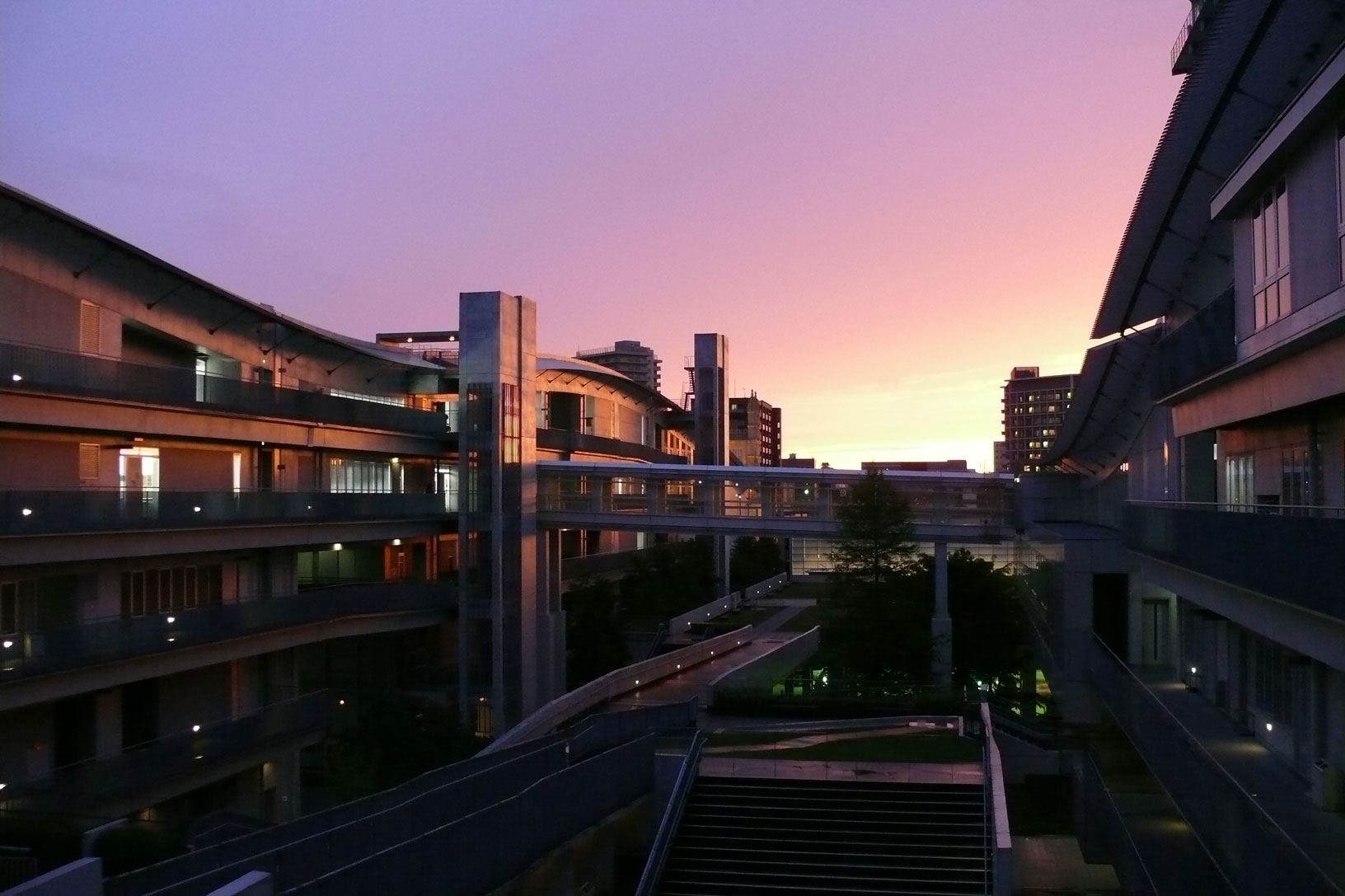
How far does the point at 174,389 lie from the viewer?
2305cm

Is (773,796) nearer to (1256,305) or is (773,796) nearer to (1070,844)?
(1070,844)

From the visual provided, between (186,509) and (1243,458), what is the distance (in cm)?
2119

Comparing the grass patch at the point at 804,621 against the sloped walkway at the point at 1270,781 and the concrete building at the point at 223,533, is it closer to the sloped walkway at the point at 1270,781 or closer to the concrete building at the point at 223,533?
the concrete building at the point at 223,533

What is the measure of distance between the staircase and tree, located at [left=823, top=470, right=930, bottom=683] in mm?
10567

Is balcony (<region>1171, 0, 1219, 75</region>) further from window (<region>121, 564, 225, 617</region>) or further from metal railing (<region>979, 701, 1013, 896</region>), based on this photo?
window (<region>121, 564, 225, 617</region>)

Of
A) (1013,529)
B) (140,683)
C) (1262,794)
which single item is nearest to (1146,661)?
(1013,529)

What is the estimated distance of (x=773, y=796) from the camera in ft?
60.4

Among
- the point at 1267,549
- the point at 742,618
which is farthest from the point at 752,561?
the point at 1267,549

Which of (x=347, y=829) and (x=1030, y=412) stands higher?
(x=1030, y=412)

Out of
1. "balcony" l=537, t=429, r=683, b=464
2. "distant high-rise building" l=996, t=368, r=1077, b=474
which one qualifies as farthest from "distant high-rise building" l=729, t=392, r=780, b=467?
"balcony" l=537, t=429, r=683, b=464

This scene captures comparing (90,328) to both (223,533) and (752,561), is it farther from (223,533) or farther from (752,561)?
(752,561)

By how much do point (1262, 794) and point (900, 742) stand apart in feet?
24.4

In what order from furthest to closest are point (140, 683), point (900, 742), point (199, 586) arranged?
point (199, 586) → point (140, 683) → point (900, 742)

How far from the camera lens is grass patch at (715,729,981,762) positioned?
19578 millimetres
